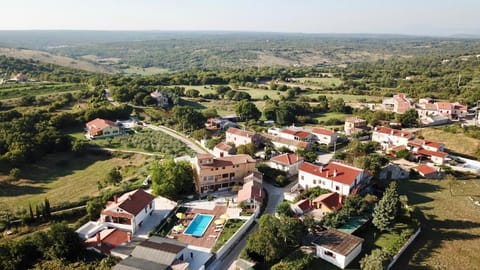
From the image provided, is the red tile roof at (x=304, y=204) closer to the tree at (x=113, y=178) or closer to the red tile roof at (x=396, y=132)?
the tree at (x=113, y=178)

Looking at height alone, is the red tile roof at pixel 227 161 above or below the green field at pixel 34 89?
below

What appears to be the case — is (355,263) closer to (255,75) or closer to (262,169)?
(262,169)

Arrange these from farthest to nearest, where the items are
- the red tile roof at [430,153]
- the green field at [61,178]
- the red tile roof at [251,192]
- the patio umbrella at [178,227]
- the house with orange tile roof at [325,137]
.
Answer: the house with orange tile roof at [325,137], the red tile roof at [430,153], the green field at [61,178], the red tile roof at [251,192], the patio umbrella at [178,227]

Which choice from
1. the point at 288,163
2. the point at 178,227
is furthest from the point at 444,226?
the point at 178,227

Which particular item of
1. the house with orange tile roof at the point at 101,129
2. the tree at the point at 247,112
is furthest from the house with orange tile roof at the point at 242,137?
the house with orange tile roof at the point at 101,129

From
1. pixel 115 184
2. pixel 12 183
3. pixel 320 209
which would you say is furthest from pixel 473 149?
pixel 12 183

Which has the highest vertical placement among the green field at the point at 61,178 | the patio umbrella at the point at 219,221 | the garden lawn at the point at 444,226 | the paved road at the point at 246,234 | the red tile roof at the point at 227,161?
the red tile roof at the point at 227,161

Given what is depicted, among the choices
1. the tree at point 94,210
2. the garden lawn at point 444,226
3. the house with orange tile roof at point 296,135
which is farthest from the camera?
the house with orange tile roof at point 296,135
